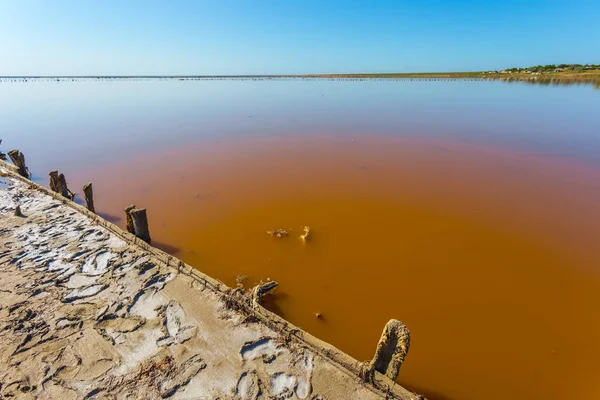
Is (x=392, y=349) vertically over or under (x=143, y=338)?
over

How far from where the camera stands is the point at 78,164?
15375 mm

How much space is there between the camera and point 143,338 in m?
5.00

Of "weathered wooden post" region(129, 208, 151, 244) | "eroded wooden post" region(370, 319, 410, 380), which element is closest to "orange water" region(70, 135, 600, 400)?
"weathered wooden post" region(129, 208, 151, 244)

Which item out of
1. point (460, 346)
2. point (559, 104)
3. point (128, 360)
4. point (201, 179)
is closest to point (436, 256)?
point (460, 346)

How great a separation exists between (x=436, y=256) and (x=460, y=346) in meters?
2.76

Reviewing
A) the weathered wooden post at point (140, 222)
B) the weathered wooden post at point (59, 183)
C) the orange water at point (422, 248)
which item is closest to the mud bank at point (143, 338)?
the weathered wooden post at point (140, 222)

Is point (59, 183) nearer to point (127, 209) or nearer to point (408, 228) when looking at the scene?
point (127, 209)

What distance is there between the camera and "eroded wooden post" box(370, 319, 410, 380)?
4.12m

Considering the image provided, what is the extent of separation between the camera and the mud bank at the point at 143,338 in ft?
14.0

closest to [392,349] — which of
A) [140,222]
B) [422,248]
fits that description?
[422,248]

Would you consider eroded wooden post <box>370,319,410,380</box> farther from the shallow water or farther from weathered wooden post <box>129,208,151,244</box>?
weathered wooden post <box>129,208,151,244</box>

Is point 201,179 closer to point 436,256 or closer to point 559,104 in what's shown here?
point 436,256

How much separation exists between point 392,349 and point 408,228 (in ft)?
18.4

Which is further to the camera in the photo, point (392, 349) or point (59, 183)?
point (59, 183)
